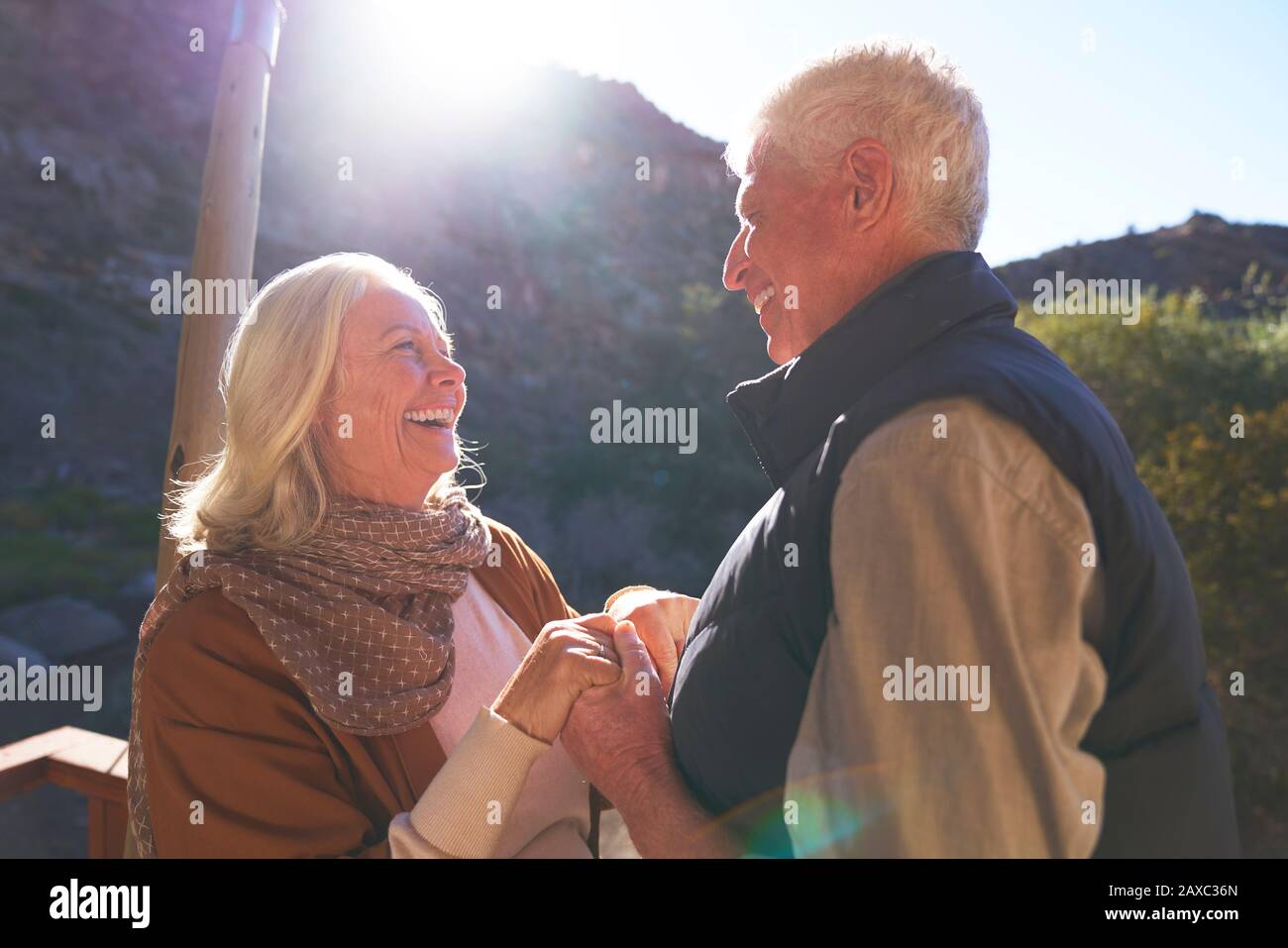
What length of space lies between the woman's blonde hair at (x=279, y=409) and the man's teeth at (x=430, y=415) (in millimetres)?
164

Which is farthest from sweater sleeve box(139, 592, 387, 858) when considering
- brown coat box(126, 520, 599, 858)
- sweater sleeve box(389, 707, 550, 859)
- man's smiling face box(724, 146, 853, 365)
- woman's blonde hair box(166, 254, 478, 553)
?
man's smiling face box(724, 146, 853, 365)

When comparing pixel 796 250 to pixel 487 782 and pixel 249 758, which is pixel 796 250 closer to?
pixel 487 782

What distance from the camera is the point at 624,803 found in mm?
1436

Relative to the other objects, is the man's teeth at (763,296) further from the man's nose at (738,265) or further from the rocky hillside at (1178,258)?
the rocky hillside at (1178,258)

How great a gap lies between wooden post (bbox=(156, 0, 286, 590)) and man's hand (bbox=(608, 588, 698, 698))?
1235 millimetres

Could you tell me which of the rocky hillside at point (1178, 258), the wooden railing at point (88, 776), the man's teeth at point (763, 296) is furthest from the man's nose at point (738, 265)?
the rocky hillside at point (1178, 258)

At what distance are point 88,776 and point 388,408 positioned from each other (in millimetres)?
1322

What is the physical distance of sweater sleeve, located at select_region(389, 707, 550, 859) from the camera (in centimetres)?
151

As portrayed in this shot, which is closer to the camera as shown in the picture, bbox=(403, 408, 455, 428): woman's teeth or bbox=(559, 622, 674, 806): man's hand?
bbox=(559, 622, 674, 806): man's hand

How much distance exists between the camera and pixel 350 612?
1870 mm

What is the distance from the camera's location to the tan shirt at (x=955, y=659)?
0.97m

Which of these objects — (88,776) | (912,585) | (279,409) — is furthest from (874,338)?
(88,776)

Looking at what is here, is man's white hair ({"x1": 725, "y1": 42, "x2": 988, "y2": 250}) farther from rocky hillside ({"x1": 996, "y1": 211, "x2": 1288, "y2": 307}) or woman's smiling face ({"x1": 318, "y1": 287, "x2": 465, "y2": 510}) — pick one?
rocky hillside ({"x1": 996, "y1": 211, "x2": 1288, "y2": 307})
